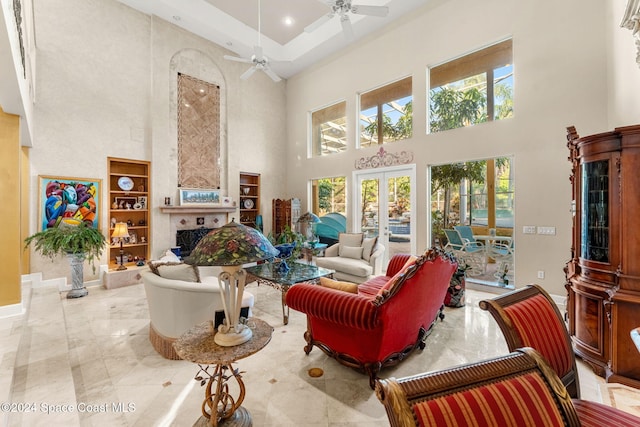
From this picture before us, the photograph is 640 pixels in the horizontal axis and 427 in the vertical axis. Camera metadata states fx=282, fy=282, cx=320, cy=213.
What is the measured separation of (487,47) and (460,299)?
4.32 m

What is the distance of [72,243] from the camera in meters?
4.51

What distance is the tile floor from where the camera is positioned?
1.97 meters

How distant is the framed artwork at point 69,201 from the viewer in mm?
4902

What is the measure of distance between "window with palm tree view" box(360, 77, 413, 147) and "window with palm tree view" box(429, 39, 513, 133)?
0.52 m

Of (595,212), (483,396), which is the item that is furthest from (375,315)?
(595,212)

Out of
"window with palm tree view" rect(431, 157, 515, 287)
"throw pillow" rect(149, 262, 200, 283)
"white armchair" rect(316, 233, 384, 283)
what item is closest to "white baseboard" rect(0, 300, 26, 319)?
"throw pillow" rect(149, 262, 200, 283)

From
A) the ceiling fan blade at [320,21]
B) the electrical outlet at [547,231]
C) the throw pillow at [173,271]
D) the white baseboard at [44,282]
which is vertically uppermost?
the ceiling fan blade at [320,21]

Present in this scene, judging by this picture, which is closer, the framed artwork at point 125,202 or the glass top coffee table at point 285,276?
the glass top coffee table at point 285,276

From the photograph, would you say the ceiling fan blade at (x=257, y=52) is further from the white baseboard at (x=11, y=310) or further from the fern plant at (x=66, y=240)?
the white baseboard at (x=11, y=310)

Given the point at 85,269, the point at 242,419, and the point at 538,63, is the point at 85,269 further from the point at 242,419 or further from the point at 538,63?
the point at 538,63

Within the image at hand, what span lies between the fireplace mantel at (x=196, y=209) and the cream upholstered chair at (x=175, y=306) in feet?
12.5

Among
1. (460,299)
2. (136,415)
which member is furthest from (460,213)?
(136,415)

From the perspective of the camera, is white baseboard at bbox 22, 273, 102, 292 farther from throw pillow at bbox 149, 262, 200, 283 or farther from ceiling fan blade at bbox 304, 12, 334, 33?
ceiling fan blade at bbox 304, 12, 334, 33

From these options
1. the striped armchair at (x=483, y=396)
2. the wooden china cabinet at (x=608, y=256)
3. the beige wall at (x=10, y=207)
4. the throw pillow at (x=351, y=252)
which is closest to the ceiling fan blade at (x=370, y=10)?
the wooden china cabinet at (x=608, y=256)
